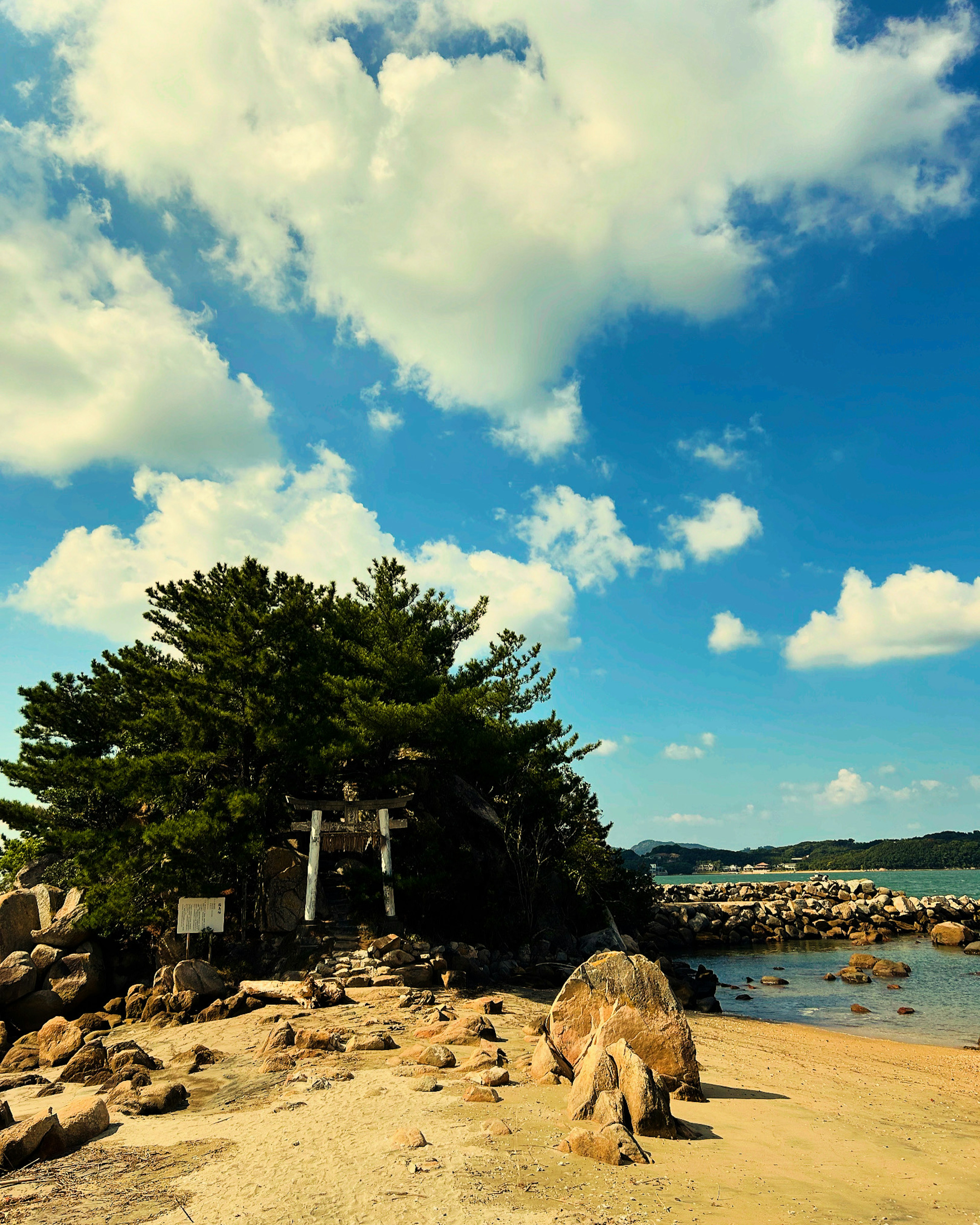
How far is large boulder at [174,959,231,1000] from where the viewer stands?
17.4m

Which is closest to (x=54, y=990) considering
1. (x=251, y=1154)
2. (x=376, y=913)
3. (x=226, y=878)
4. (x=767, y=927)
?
(x=226, y=878)

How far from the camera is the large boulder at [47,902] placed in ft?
71.8

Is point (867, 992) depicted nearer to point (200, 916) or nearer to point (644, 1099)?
point (644, 1099)

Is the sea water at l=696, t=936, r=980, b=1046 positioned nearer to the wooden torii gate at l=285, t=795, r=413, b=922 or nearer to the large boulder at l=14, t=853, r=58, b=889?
the wooden torii gate at l=285, t=795, r=413, b=922

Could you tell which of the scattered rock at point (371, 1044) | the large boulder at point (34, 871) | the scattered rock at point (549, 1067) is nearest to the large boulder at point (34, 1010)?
the large boulder at point (34, 871)

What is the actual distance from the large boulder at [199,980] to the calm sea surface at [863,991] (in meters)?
15.5

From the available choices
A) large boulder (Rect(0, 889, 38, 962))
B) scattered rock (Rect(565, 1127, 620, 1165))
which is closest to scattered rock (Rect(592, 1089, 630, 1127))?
scattered rock (Rect(565, 1127, 620, 1165))

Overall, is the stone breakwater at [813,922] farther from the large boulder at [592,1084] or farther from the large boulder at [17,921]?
the large boulder at [592,1084]

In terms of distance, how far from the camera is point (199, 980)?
58.2 ft

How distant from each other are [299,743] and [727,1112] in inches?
635

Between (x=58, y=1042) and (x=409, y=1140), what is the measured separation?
1192 cm

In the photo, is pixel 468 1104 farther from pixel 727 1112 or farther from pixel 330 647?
pixel 330 647

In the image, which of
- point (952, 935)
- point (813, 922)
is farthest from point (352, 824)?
point (813, 922)

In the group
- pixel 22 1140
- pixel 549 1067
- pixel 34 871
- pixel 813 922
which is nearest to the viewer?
pixel 22 1140
